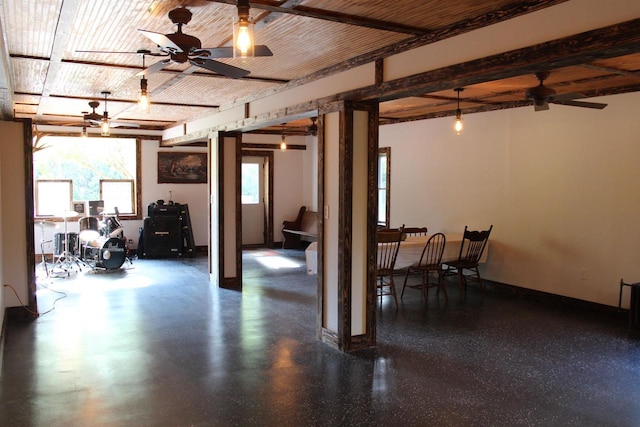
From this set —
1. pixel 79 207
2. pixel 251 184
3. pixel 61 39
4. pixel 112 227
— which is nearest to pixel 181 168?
pixel 251 184

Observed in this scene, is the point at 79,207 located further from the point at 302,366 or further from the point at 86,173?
the point at 302,366

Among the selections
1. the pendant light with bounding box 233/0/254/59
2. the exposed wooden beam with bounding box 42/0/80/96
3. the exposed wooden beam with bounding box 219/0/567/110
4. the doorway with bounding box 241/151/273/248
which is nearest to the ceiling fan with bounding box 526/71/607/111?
the exposed wooden beam with bounding box 219/0/567/110

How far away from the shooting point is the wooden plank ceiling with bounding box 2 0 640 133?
325 cm

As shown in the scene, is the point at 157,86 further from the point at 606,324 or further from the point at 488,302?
the point at 606,324

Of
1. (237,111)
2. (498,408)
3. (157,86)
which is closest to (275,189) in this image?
(237,111)

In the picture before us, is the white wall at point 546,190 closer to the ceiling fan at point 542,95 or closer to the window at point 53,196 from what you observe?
the ceiling fan at point 542,95

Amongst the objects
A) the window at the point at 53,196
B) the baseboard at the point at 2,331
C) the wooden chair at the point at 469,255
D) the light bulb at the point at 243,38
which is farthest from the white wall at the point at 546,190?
the window at the point at 53,196

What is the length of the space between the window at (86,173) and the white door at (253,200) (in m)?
2.26

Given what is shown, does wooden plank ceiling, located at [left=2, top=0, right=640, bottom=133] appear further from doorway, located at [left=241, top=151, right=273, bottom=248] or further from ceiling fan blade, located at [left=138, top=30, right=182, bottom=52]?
doorway, located at [left=241, top=151, right=273, bottom=248]

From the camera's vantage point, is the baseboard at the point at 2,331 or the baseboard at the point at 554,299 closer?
the baseboard at the point at 2,331

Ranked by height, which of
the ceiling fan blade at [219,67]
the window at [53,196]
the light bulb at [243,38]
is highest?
the ceiling fan blade at [219,67]

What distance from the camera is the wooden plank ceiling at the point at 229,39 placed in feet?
10.7

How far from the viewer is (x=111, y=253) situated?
340 inches

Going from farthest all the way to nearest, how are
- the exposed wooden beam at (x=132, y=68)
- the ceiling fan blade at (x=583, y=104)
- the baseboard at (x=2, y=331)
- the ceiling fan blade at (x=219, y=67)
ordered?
the ceiling fan blade at (x=583, y=104), the exposed wooden beam at (x=132, y=68), the baseboard at (x=2, y=331), the ceiling fan blade at (x=219, y=67)
